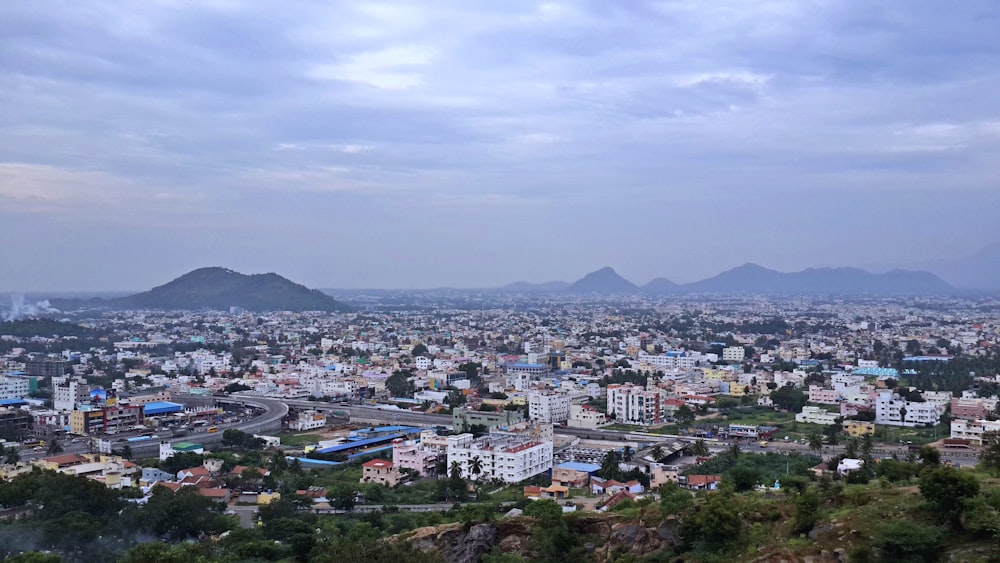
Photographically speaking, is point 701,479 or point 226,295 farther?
point 226,295

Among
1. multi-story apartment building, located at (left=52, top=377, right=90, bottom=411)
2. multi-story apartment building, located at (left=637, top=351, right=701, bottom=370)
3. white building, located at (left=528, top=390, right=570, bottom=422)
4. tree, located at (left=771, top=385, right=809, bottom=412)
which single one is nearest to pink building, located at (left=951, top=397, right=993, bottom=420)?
tree, located at (left=771, top=385, right=809, bottom=412)

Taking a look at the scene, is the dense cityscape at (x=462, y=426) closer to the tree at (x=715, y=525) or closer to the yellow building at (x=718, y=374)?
the tree at (x=715, y=525)

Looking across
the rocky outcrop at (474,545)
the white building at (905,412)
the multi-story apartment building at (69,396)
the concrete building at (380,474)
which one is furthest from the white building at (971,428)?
the multi-story apartment building at (69,396)

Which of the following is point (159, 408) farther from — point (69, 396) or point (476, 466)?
point (476, 466)

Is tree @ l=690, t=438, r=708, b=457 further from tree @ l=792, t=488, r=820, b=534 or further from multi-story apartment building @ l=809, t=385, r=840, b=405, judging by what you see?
tree @ l=792, t=488, r=820, b=534

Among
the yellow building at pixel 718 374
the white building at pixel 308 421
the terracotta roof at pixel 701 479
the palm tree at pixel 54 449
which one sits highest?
the terracotta roof at pixel 701 479

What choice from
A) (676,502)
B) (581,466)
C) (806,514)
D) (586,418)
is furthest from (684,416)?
(806,514)
